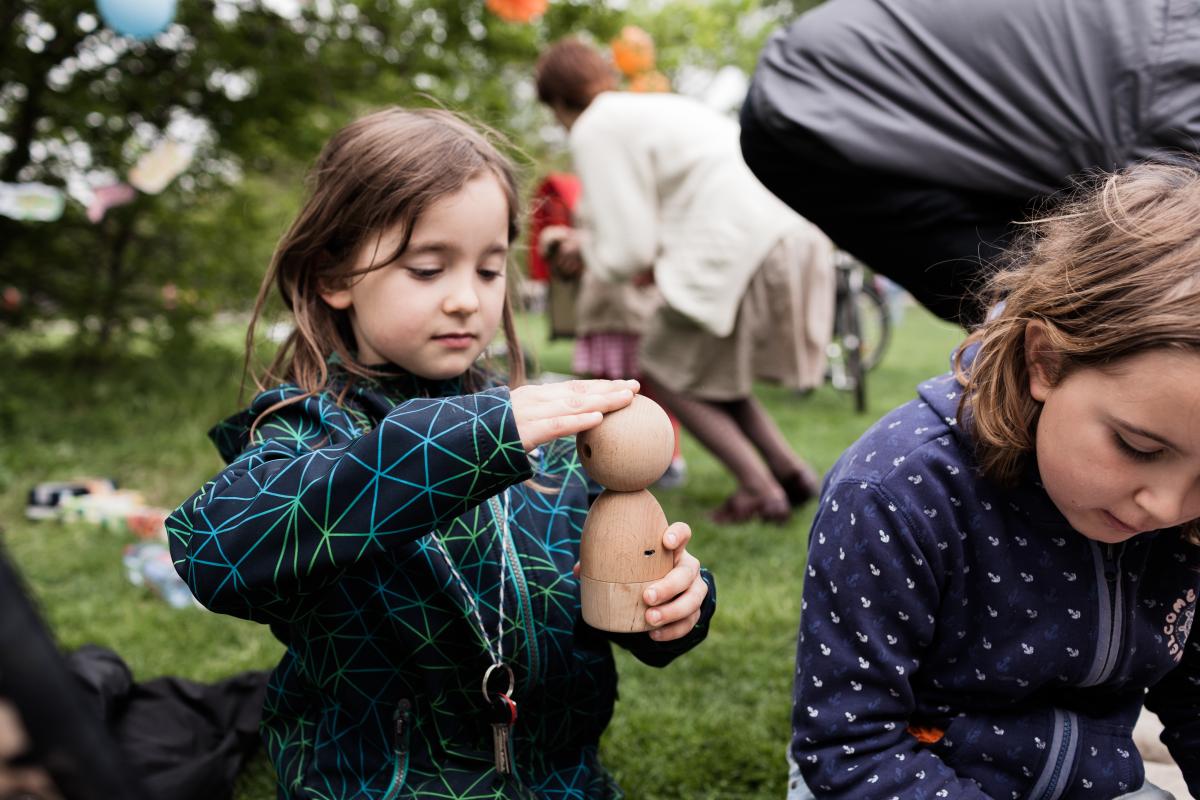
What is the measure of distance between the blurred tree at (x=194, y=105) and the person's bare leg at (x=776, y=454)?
123 inches

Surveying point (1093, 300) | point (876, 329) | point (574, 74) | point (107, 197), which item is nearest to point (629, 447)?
point (1093, 300)

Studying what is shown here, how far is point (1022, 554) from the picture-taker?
4.93 feet

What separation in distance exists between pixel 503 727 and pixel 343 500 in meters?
0.54

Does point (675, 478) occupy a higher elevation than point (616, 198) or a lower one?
lower

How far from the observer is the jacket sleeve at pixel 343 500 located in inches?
48.9

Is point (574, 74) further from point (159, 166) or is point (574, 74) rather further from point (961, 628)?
point (961, 628)

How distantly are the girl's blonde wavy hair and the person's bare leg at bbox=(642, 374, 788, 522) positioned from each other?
9.01 ft

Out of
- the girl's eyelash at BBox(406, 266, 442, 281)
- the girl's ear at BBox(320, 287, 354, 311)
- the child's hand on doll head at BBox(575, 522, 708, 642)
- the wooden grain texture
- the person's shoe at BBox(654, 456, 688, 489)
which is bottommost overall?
the person's shoe at BBox(654, 456, 688, 489)

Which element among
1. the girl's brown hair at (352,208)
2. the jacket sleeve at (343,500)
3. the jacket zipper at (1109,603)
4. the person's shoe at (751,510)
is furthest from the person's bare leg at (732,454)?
the jacket sleeve at (343,500)

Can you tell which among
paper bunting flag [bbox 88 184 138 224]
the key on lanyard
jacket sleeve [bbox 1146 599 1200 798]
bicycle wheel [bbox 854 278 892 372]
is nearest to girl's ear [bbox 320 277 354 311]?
the key on lanyard

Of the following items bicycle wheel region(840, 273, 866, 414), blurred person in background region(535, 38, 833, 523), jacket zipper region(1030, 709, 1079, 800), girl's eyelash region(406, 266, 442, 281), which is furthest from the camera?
bicycle wheel region(840, 273, 866, 414)

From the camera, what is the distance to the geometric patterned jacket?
134cm

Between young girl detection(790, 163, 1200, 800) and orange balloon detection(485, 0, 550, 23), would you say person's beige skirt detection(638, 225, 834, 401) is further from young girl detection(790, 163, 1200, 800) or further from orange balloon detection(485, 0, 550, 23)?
young girl detection(790, 163, 1200, 800)

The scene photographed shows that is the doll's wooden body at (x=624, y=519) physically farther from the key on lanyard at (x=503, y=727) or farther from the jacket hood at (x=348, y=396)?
the jacket hood at (x=348, y=396)
